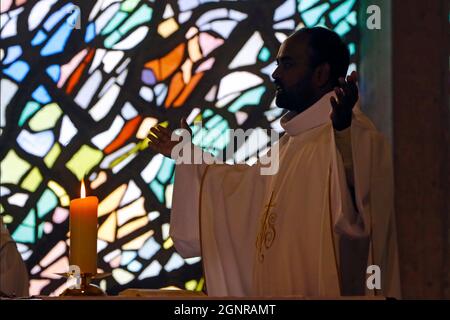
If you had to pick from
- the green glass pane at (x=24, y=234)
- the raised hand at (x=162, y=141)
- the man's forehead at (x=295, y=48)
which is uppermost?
the man's forehead at (x=295, y=48)

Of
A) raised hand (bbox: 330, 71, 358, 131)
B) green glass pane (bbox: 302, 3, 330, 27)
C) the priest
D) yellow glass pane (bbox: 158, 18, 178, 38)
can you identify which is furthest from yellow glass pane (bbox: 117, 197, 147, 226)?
raised hand (bbox: 330, 71, 358, 131)

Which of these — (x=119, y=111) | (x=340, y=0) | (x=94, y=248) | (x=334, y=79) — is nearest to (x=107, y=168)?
(x=119, y=111)

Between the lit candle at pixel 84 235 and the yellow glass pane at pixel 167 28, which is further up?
the yellow glass pane at pixel 167 28

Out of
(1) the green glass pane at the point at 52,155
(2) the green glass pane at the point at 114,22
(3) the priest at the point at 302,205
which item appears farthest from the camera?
(2) the green glass pane at the point at 114,22

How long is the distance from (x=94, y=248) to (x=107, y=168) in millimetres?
3991

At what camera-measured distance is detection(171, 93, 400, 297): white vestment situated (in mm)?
4391

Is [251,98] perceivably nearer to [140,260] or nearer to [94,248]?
[140,260]

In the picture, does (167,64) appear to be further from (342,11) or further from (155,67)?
(342,11)

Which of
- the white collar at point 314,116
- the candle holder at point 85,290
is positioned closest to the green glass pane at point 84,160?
the white collar at point 314,116

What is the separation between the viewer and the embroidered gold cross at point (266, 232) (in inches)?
190

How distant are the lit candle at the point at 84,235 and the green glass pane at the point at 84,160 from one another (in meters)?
3.85

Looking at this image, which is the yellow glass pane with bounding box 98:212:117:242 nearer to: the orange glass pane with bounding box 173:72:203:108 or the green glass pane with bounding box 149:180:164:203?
the green glass pane with bounding box 149:180:164:203

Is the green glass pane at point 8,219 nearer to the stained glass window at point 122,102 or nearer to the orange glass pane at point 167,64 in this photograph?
the stained glass window at point 122,102

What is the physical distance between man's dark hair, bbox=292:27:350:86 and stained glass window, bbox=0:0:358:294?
2471 mm
